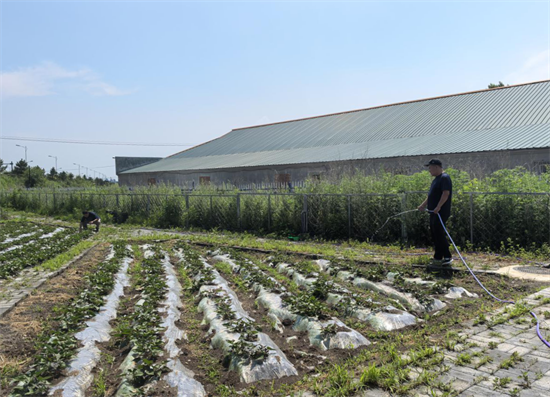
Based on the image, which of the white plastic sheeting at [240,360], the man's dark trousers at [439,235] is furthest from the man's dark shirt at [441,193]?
Result: the white plastic sheeting at [240,360]

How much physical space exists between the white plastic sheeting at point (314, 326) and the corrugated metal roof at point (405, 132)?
52.4ft

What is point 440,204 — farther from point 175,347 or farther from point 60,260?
point 60,260

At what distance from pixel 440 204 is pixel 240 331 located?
4915 mm

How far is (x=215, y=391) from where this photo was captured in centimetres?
389

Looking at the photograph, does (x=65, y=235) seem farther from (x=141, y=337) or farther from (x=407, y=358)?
(x=407, y=358)

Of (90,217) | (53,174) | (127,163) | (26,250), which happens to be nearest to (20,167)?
(53,174)

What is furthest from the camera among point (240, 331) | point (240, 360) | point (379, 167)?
point (379, 167)

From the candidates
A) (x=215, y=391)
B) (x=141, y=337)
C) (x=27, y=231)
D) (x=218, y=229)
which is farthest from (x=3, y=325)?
(x=27, y=231)

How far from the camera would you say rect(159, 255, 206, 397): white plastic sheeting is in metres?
3.87

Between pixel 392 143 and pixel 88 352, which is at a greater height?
pixel 392 143

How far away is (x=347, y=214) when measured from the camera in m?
13.8

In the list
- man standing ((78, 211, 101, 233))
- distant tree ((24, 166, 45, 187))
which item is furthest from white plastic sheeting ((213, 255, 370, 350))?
distant tree ((24, 166, 45, 187))

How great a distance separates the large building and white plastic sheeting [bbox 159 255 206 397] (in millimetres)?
9191

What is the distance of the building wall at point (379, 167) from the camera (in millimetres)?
18328
